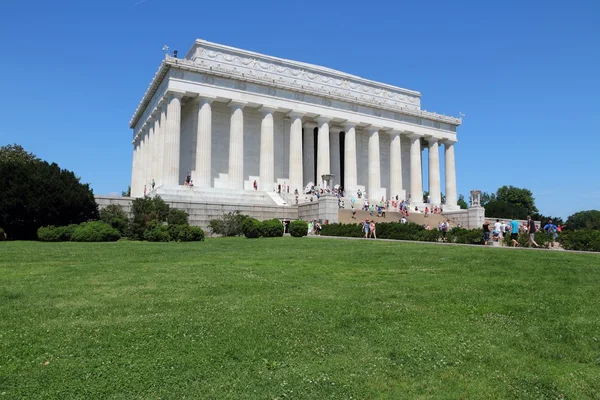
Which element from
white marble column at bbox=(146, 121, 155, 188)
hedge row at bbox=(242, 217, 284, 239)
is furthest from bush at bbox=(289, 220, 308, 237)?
white marble column at bbox=(146, 121, 155, 188)

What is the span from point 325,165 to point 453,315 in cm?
4722

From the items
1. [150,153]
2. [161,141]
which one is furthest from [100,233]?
[150,153]

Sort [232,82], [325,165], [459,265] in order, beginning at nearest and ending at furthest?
1. [459,265]
2. [232,82]
3. [325,165]

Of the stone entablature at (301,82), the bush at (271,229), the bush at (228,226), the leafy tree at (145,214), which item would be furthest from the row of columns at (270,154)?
the bush at (271,229)

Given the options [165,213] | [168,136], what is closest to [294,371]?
[165,213]

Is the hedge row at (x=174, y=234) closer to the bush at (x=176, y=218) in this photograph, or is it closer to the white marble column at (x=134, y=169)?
the bush at (x=176, y=218)

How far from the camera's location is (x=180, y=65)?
4734cm

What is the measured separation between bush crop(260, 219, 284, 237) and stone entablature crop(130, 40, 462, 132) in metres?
23.8

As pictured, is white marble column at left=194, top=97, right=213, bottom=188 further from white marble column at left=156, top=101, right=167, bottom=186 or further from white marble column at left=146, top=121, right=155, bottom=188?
white marble column at left=146, top=121, right=155, bottom=188

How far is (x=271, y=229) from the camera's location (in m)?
31.4

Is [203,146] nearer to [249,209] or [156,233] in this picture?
[249,209]

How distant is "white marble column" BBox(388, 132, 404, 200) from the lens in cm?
6166

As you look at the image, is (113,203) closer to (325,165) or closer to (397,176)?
(325,165)

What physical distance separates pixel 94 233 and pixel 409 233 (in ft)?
64.5
